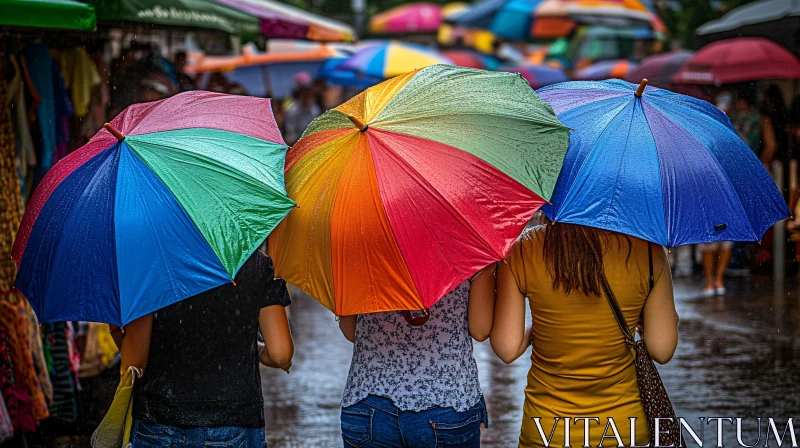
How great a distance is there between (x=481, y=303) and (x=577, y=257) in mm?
373

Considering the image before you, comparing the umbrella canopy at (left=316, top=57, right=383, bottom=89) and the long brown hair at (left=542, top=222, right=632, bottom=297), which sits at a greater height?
the umbrella canopy at (left=316, top=57, right=383, bottom=89)

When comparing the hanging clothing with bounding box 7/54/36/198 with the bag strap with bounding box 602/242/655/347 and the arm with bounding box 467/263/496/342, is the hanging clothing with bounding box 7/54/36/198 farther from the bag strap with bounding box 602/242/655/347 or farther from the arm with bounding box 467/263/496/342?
the bag strap with bounding box 602/242/655/347

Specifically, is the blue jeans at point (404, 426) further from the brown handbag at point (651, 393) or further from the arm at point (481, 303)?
the brown handbag at point (651, 393)

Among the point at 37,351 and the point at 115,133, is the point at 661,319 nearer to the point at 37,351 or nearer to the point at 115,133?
the point at 115,133

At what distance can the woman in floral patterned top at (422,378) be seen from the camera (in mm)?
3547

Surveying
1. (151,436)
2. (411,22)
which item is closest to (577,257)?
(151,436)

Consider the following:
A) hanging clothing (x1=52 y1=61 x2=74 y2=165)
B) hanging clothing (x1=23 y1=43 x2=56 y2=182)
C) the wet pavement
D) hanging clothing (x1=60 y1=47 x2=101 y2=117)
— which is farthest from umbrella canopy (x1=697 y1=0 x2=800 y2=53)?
hanging clothing (x1=23 y1=43 x2=56 y2=182)

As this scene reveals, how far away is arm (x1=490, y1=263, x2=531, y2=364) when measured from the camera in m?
3.64

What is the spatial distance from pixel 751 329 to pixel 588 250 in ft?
23.3

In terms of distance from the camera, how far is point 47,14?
5258 mm

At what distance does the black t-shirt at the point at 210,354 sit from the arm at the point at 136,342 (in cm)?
2

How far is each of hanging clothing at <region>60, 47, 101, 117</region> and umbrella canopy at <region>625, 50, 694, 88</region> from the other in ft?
33.2

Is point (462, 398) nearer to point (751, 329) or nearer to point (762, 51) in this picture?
point (751, 329)

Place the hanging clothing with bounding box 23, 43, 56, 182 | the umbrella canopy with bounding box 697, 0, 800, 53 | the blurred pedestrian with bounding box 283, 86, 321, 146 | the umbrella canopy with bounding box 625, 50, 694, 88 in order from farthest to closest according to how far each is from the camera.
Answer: the blurred pedestrian with bounding box 283, 86, 321, 146 < the umbrella canopy with bounding box 625, 50, 694, 88 < the umbrella canopy with bounding box 697, 0, 800, 53 < the hanging clothing with bounding box 23, 43, 56, 182
